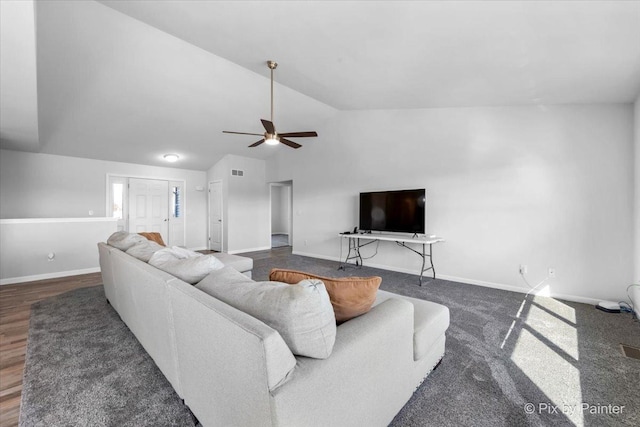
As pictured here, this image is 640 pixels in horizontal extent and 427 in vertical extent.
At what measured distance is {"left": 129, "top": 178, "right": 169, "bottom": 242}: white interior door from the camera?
21.3ft

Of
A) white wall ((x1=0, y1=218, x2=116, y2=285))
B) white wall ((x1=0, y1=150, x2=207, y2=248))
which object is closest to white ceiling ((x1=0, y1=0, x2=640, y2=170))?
white wall ((x1=0, y1=150, x2=207, y2=248))

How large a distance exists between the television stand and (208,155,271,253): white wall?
2.84m

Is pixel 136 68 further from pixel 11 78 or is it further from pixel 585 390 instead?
pixel 585 390

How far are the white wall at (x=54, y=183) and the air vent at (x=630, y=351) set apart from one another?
8.32 m

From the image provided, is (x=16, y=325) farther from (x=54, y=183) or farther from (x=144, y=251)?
(x=54, y=183)

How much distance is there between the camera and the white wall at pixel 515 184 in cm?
324

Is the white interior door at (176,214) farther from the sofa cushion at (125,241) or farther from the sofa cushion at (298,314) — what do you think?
the sofa cushion at (298,314)

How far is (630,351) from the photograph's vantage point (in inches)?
87.4

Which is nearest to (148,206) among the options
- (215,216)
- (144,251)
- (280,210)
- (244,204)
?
(215,216)

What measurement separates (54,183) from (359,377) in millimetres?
7046

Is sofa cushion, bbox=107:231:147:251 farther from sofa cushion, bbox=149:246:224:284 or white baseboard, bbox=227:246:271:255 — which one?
white baseboard, bbox=227:246:271:255

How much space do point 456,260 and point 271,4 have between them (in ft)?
13.7

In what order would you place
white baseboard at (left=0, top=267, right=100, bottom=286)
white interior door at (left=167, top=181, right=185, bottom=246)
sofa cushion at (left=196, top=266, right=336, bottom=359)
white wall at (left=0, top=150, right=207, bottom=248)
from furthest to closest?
white interior door at (left=167, top=181, right=185, bottom=246), white wall at (left=0, top=150, right=207, bottom=248), white baseboard at (left=0, top=267, right=100, bottom=286), sofa cushion at (left=196, top=266, right=336, bottom=359)

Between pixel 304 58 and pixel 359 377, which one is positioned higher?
pixel 304 58
